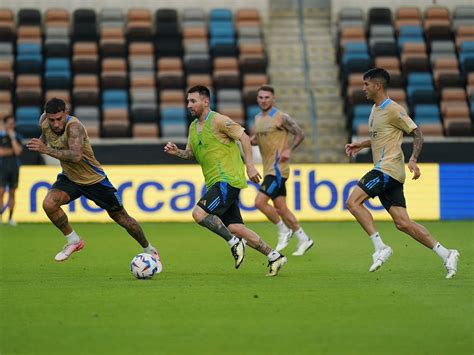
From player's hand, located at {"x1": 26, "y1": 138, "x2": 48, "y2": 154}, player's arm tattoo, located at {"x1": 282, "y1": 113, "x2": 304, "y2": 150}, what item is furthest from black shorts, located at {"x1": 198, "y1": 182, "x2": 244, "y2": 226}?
player's arm tattoo, located at {"x1": 282, "y1": 113, "x2": 304, "y2": 150}

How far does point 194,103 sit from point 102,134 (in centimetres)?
1459

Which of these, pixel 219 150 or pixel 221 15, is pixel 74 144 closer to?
pixel 219 150

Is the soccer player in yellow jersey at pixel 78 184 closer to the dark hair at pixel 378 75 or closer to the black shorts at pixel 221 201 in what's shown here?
the black shorts at pixel 221 201

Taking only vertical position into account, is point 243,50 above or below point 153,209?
above

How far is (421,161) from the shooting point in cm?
2308

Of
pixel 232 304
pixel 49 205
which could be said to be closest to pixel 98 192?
pixel 49 205

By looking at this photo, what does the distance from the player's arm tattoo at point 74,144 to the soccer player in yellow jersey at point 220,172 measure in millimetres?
958

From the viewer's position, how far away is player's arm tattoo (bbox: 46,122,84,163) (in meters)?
11.8

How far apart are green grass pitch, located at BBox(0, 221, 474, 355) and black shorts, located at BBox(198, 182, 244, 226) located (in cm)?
64

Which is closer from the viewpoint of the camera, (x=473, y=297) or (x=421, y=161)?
(x=473, y=297)

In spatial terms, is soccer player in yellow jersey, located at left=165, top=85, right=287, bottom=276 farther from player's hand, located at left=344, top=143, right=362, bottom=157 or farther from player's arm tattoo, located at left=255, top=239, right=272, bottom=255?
player's hand, located at left=344, top=143, right=362, bottom=157

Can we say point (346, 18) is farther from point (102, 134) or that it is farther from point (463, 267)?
point (463, 267)

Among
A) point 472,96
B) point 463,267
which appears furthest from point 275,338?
point 472,96

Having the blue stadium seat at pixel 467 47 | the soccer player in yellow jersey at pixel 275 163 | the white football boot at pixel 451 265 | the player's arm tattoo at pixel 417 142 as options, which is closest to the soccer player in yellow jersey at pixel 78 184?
the player's arm tattoo at pixel 417 142
